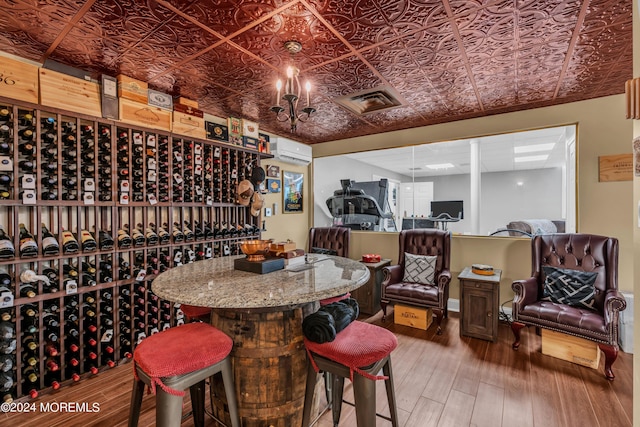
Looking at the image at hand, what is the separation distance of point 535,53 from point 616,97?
165cm

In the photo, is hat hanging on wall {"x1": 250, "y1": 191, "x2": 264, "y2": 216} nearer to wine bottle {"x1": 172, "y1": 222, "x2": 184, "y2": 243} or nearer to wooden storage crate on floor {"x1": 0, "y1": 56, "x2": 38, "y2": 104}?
Result: wine bottle {"x1": 172, "y1": 222, "x2": 184, "y2": 243}

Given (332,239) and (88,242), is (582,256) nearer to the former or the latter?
(332,239)

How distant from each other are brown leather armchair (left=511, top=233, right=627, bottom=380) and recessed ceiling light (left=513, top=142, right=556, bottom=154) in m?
1.24

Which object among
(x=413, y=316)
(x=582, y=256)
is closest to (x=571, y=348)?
(x=582, y=256)

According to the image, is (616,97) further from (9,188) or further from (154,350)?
(9,188)

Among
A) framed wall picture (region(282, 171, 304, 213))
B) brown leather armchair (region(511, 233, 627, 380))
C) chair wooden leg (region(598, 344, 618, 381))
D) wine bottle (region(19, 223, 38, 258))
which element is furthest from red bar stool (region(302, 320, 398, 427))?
framed wall picture (region(282, 171, 304, 213))

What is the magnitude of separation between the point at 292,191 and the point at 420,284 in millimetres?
2482

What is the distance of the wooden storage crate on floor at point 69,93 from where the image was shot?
7.38 feet

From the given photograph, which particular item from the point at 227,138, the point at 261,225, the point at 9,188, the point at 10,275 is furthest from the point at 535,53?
the point at 10,275

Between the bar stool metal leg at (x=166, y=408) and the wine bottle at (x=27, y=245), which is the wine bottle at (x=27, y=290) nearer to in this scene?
the wine bottle at (x=27, y=245)

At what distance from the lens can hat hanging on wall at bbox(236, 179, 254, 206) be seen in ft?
11.5

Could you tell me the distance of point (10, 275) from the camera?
2.12m

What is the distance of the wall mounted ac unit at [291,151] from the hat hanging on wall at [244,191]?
0.99 m

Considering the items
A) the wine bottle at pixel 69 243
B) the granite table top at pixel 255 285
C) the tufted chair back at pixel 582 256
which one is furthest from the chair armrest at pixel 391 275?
the wine bottle at pixel 69 243
